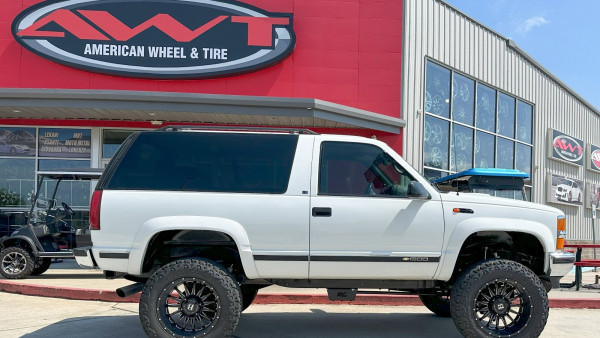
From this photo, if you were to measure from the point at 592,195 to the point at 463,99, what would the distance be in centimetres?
1179

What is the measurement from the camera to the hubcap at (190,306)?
5117mm

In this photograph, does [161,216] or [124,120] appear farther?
[124,120]

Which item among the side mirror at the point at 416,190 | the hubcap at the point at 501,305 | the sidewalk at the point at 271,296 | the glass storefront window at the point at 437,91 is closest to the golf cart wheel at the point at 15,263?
the sidewalk at the point at 271,296

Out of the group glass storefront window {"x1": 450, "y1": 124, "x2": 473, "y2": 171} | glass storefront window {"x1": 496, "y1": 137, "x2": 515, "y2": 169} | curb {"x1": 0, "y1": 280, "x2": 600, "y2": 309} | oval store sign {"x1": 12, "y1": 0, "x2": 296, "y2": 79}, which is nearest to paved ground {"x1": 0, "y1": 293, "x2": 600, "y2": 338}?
curb {"x1": 0, "y1": 280, "x2": 600, "y2": 309}

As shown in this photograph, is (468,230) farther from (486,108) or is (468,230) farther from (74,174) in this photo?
(486,108)

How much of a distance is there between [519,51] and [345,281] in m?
16.8

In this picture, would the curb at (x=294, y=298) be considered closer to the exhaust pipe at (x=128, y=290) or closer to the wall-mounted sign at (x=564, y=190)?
the exhaust pipe at (x=128, y=290)

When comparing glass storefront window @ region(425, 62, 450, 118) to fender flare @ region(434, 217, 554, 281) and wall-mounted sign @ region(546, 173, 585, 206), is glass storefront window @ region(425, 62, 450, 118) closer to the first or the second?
wall-mounted sign @ region(546, 173, 585, 206)

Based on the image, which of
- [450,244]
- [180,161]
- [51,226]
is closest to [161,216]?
[180,161]

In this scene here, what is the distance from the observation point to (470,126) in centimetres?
1731

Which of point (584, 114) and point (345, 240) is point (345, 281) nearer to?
point (345, 240)

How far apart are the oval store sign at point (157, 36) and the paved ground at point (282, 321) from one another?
21.9 feet

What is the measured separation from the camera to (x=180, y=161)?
543 centimetres

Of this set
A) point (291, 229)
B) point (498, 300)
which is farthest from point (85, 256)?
point (498, 300)
